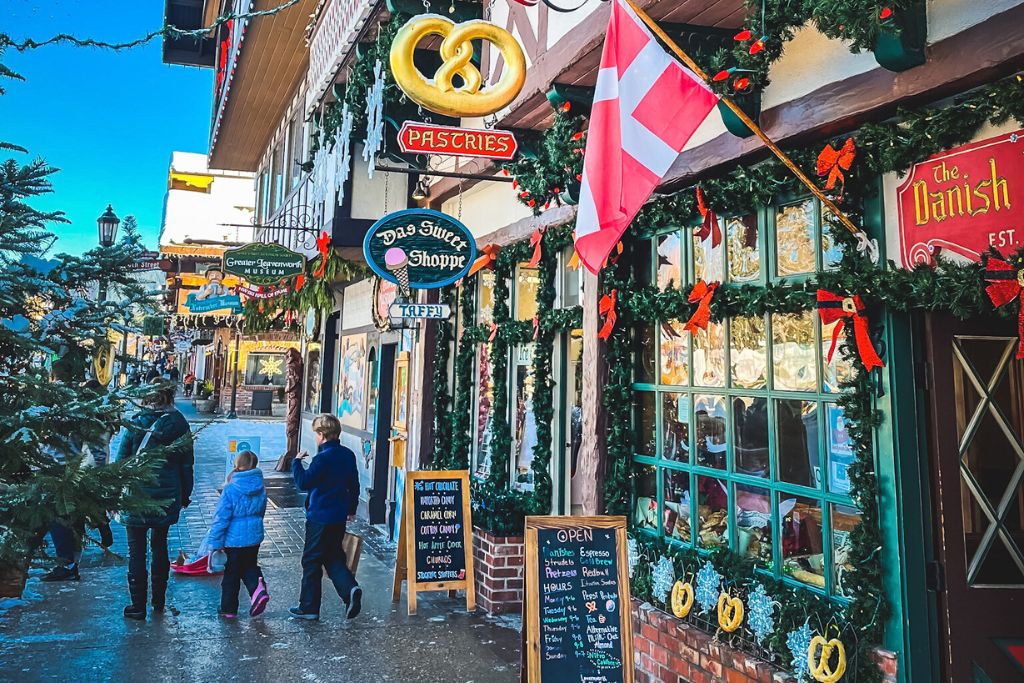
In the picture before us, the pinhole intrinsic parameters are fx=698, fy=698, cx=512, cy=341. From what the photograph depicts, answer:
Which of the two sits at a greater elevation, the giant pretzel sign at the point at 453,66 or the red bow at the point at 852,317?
the giant pretzel sign at the point at 453,66

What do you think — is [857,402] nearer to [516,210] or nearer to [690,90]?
[690,90]

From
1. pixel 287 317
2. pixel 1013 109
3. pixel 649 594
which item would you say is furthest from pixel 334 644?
pixel 287 317

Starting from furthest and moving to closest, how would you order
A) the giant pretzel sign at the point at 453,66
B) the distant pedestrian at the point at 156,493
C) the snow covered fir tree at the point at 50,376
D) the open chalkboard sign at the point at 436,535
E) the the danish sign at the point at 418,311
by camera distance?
the the danish sign at the point at 418,311
the open chalkboard sign at the point at 436,535
the distant pedestrian at the point at 156,493
the giant pretzel sign at the point at 453,66
the snow covered fir tree at the point at 50,376

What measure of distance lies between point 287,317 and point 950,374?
47.6ft

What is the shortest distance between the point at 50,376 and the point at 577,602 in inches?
126

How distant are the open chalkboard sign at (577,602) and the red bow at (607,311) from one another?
4.72 ft

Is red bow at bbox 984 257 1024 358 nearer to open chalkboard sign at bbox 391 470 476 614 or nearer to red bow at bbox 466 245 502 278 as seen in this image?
open chalkboard sign at bbox 391 470 476 614

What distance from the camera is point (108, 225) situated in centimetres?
937

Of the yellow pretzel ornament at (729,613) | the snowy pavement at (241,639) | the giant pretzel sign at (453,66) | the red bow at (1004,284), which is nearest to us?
the red bow at (1004,284)

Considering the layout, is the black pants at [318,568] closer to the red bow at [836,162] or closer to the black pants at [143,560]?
the black pants at [143,560]

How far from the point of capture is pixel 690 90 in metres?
3.24

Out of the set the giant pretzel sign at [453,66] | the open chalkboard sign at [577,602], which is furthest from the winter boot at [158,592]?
the giant pretzel sign at [453,66]

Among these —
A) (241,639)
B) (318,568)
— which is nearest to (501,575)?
(318,568)

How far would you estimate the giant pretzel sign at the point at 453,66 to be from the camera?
487 cm
